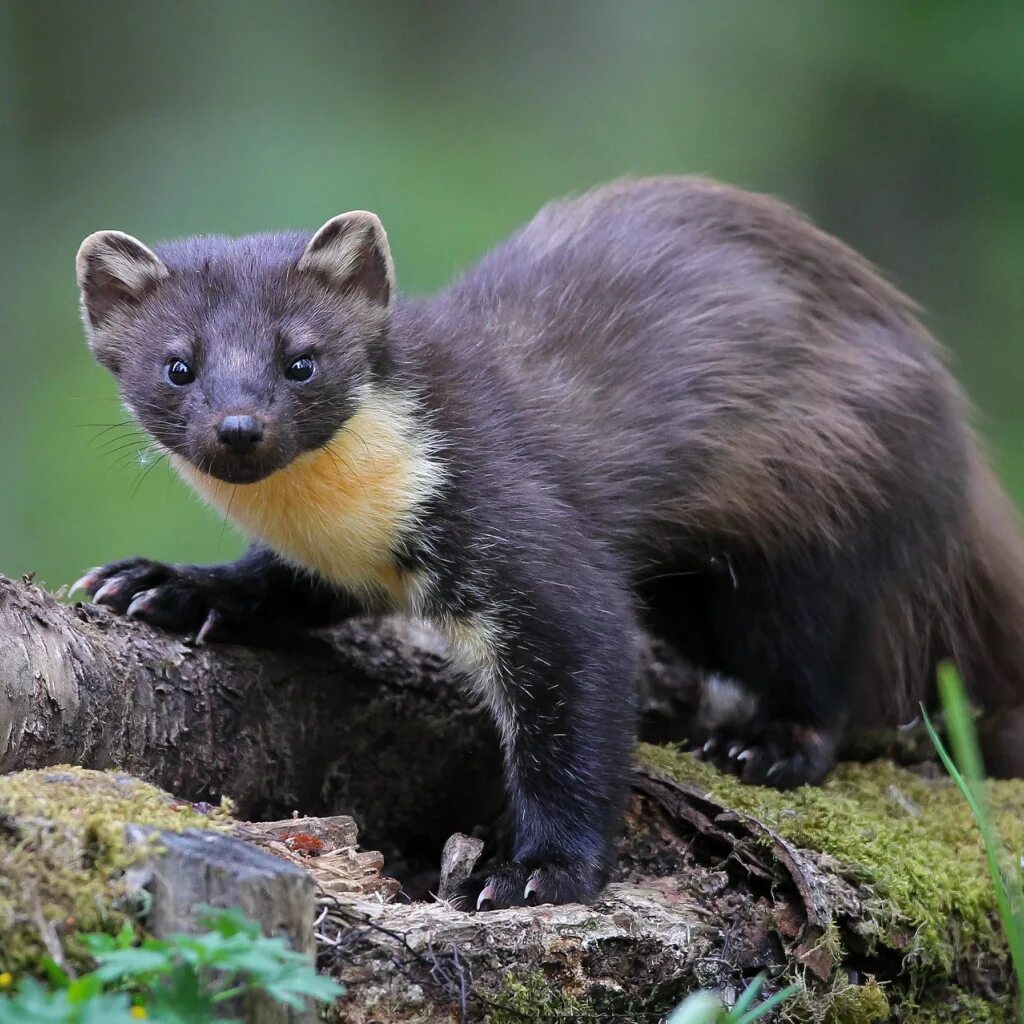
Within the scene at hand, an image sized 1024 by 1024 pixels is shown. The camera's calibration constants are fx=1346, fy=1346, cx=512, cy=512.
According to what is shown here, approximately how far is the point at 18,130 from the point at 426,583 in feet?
38.3

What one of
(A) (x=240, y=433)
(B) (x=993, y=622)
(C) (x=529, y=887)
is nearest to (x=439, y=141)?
(B) (x=993, y=622)

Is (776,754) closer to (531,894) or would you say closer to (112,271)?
(531,894)

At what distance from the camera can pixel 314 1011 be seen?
2.82m

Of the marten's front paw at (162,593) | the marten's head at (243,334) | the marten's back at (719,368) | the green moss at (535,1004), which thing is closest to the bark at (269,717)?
the marten's front paw at (162,593)

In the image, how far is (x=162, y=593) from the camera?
5.25 m

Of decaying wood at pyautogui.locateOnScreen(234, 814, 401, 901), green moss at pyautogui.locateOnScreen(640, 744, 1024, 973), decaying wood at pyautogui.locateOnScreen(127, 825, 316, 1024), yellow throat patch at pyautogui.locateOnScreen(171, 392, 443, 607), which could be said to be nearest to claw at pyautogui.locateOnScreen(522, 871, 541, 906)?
decaying wood at pyautogui.locateOnScreen(234, 814, 401, 901)

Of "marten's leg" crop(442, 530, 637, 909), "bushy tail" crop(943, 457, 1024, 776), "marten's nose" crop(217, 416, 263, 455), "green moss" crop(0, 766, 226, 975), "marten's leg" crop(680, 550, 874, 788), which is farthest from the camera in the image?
"bushy tail" crop(943, 457, 1024, 776)

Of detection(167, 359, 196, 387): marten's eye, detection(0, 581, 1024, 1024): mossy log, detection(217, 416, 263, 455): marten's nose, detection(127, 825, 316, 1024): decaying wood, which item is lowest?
detection(0, 581, 1024, 1024): mossy log

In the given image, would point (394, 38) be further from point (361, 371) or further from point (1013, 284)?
point (361, 371)

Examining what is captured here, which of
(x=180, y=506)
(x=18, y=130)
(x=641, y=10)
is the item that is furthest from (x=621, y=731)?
(x=18, y=130)

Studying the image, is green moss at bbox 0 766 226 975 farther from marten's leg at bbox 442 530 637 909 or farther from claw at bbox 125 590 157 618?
claw at bbox 125 590 157 618

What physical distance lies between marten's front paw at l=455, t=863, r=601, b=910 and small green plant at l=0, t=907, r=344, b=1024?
1.68m

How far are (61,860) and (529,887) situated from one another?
175cm

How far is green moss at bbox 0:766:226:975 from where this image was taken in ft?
8.85
